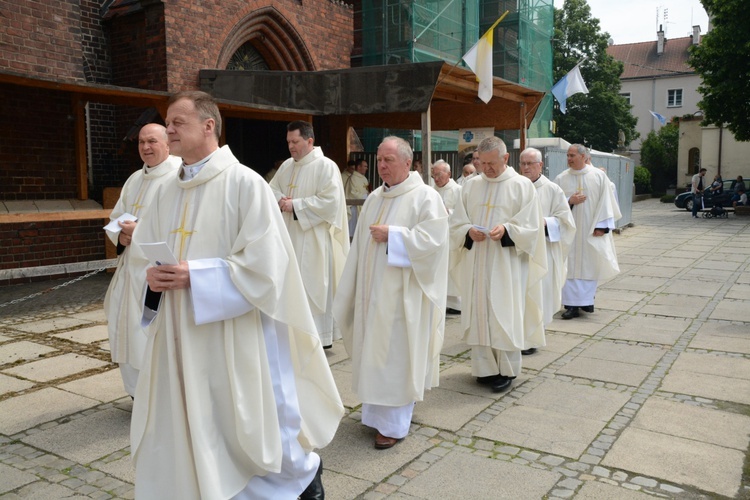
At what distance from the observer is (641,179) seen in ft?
A: 135

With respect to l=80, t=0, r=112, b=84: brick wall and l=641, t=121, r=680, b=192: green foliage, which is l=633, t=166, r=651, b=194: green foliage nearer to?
l=641, t=121, r=680, b=192: green foliage

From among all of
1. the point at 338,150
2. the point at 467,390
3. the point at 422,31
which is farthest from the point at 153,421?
the point at 422,31

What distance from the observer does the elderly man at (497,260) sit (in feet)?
17.4

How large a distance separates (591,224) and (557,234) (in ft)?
6.07

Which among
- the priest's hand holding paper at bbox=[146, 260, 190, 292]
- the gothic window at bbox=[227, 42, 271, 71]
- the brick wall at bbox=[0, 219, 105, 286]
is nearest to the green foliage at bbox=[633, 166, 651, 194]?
the gothic window at bbox=[227, 42, 271, 71]

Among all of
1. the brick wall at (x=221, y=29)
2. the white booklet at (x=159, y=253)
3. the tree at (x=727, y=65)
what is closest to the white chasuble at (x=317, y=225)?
the white booklet at (x=159, y=253)

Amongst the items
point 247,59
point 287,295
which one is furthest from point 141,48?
point 287,295

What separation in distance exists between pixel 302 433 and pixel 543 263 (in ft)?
10.2

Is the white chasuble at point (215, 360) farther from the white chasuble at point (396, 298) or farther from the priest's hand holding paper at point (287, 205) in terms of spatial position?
the priest's hand holding paper at point (287, 205)

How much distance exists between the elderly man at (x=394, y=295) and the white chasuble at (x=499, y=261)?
0.84 metres

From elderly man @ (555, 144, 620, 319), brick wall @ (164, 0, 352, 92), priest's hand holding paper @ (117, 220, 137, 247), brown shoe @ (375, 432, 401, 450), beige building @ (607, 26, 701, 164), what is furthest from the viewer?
beige building @ (607, 26, 701, 164)

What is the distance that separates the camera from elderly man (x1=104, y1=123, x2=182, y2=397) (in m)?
4.67

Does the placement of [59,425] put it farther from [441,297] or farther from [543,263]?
[543,263]

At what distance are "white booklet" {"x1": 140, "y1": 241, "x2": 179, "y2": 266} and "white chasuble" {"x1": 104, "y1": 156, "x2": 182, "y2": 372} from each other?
5.72ft
